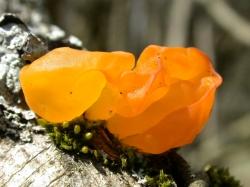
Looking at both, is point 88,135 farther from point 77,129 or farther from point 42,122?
point 42,122

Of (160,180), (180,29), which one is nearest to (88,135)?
(160,180)

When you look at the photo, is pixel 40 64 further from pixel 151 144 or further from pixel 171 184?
pixel 171 184

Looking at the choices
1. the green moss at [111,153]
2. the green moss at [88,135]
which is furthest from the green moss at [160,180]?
the green moss at [88,135]

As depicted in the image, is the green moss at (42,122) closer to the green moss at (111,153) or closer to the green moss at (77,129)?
the green moss at (111,153)

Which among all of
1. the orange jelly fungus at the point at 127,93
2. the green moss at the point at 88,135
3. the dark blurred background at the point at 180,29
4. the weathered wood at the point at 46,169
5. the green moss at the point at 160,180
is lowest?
the dark blurred background at the point at 180,29

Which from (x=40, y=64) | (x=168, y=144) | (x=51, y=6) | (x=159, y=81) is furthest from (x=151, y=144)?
(x=51, y=6)

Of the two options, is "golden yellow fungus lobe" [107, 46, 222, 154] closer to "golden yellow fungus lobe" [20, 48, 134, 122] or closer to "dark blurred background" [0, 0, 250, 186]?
"golden yellow fungus lobe" [20, 48, 134, 122]
